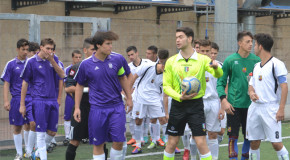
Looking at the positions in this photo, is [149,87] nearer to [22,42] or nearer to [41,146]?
[22,42]

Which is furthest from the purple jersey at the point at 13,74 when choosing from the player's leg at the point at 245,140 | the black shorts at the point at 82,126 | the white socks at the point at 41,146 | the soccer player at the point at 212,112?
the player's leg at the point at 245,140

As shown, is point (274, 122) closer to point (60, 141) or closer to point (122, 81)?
point (122, 81)

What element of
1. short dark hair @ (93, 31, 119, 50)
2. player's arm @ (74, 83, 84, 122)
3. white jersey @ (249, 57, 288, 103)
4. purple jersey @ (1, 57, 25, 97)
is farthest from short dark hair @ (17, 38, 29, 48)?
white jersey @ (249, 57, 288, 103)

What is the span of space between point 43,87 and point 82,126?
1.18 m

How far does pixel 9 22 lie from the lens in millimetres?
12016

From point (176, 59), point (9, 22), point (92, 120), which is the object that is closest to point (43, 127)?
point (92, 120)

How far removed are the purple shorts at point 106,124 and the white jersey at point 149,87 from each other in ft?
11.4

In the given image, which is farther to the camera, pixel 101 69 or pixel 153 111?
pixel 153 111

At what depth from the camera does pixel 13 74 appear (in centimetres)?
943

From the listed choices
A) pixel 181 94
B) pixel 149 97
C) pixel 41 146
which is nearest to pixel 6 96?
pixel 41 146

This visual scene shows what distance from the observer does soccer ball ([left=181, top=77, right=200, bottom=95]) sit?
6.52m

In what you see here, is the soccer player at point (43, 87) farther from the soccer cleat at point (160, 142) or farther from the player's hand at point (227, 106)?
the soccer cleat at point (160, 142)

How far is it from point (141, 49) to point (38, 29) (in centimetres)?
349

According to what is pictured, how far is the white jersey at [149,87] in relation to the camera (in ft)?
33.6
